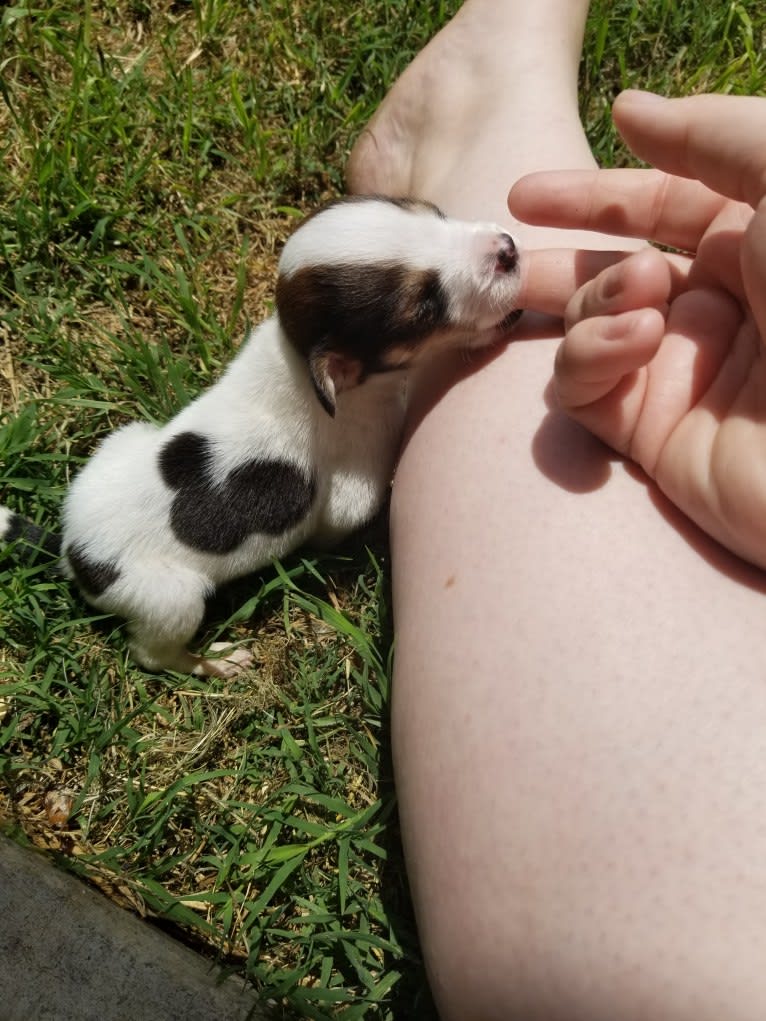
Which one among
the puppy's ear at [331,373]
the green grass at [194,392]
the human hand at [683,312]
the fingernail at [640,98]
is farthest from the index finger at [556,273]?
the green grass at [194,392]

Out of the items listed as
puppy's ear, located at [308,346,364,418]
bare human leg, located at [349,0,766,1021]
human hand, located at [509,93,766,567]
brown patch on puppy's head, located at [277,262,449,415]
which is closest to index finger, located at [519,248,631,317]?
human hand, located at [509,93,766,567]

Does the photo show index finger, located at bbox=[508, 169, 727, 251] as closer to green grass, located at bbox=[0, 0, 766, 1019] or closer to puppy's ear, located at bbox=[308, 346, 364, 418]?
puppy's ear, located at bbox=[308, 346, 364, 418]

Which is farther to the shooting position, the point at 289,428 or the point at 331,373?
the point at 289,428

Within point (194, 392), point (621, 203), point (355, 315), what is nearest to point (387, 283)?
point (355, 315)

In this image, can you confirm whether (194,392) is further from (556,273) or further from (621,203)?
(621,203)

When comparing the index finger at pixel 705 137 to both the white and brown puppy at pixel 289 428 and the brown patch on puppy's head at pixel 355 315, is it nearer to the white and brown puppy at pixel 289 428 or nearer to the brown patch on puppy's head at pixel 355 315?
the white and brown puppy at pixel 289 428

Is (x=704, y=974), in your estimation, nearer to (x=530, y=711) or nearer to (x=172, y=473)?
(x=530, y=711)
